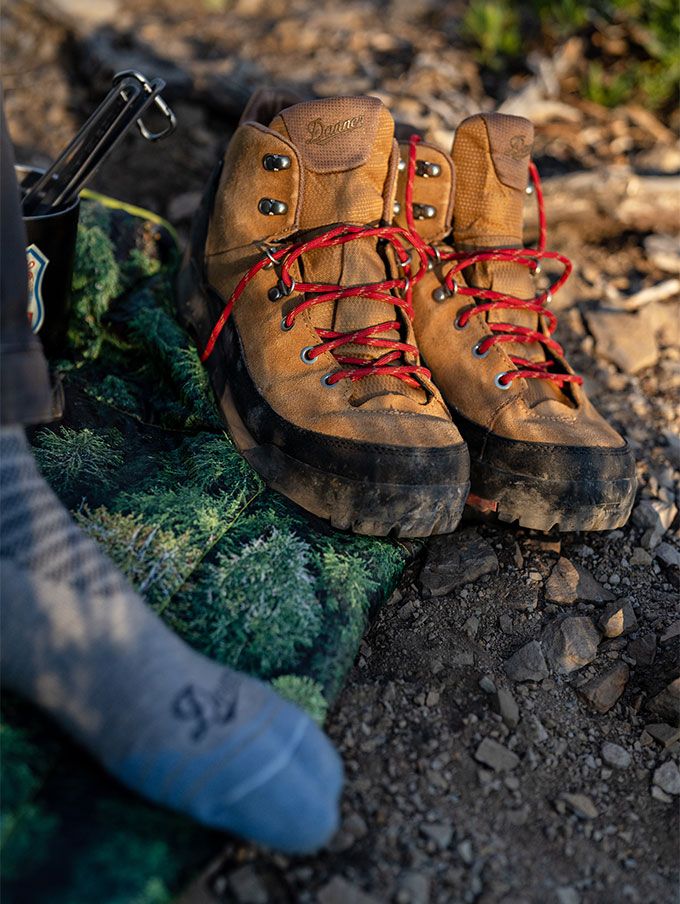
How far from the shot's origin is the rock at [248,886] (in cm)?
136

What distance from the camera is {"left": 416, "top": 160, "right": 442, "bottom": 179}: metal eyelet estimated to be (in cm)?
208

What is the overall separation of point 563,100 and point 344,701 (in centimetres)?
278

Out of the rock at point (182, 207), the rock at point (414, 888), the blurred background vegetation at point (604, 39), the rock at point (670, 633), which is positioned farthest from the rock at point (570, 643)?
the blurred background vegetation at point (604, 39)

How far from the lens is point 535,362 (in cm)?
210

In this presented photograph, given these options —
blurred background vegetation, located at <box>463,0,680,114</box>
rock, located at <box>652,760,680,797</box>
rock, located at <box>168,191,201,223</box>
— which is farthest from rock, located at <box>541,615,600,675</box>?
blurred background vegetation, located at <box>463,0,680,114</box>

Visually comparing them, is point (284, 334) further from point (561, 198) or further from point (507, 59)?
point (507, 59)

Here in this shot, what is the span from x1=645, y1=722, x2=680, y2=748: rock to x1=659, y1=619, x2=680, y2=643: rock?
0.21m

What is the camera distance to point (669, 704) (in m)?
1.74

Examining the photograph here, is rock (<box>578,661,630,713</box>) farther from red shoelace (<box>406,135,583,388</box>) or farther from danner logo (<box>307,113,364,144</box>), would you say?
danner logo (<box>307,113,364,144</box>)

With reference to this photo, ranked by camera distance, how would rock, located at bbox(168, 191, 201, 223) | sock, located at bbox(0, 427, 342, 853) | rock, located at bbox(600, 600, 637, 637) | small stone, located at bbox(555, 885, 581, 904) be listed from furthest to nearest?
rock, located at bbox(168, 191, 201, 223)
rock, located at bbox(600, 600, 637, 637)
small stone, located at bbox(555, 885, 581, 904)
sock, located at bbox(0, 427, 342, 853)

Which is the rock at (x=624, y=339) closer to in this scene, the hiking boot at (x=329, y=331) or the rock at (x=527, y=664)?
the hiking boot at (x=329, y=331)

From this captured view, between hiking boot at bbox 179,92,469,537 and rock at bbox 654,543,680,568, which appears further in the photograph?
rock at bbox 654,543,680,568

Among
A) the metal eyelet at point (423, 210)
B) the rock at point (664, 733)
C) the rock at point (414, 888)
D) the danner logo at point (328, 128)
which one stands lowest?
the rock at point (664, 733)

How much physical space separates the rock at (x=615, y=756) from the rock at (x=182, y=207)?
2.06 meters
